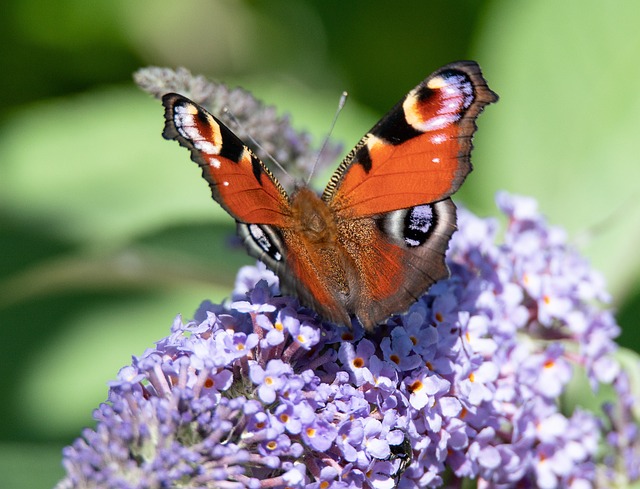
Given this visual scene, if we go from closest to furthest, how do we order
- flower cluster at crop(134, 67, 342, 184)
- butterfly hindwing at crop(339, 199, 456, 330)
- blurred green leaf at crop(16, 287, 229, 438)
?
butterfly hindwing at crop(339, 199, 456, 330) < flower cluster at crop(134, 67, 342, 184) < blurred green leaf at crop(16, 287, 229, 438)

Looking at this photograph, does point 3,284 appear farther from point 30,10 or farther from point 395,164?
point 395,164

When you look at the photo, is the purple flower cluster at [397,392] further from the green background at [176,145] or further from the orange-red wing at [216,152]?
the green background at [176,145]

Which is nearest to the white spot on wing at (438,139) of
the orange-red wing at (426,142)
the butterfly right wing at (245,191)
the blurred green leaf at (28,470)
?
the orange-red wing at (426,142)

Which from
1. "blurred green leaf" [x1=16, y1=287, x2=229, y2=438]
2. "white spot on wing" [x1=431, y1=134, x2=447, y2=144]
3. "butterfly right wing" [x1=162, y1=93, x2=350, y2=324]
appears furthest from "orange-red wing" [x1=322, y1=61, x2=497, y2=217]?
"blurred green leaf" [x1=16, y1=287, x2=229, y2=438]

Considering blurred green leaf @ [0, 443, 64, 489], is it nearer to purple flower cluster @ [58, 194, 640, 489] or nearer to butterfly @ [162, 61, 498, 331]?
purple flower cluster @ [58, 194, 640, 489]

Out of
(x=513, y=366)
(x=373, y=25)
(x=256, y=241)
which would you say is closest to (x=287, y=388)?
(x=256, y=241)
